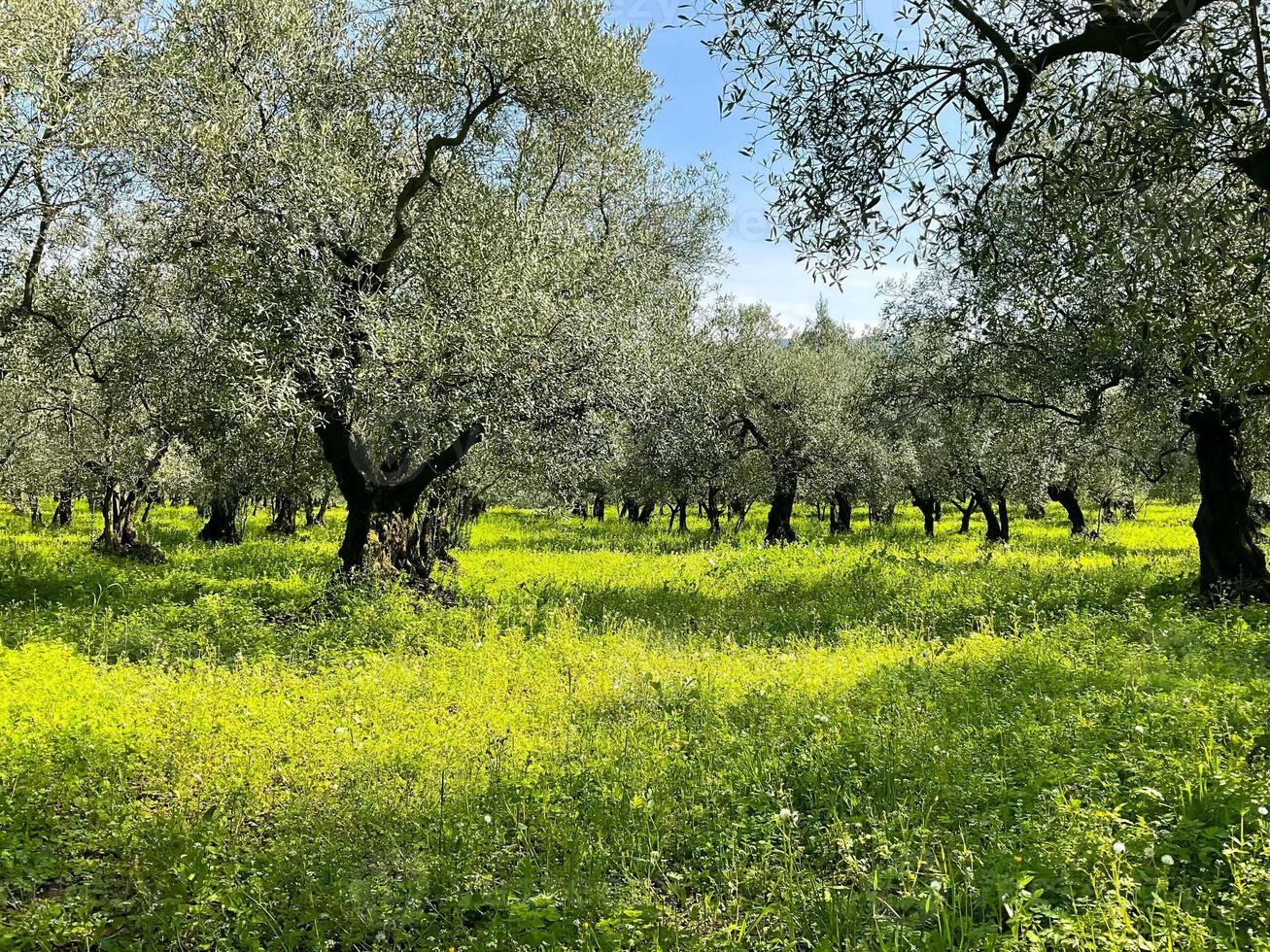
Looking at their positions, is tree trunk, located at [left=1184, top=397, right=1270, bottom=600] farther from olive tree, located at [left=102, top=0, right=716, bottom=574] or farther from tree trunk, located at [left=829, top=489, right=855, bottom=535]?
tree trunk, located at [left=829, top=489, right=855, bottom=535]

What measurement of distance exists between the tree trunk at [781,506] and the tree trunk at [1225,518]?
47.8ft

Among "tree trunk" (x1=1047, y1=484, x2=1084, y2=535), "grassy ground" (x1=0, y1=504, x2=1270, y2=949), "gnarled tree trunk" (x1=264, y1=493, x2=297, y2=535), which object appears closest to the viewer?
"grassy ground" (x1=0, y1=504, x2=1270, y2=949)

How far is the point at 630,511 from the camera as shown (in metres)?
49.8

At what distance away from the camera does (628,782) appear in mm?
6582

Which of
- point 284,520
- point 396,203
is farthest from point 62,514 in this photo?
point 396,203

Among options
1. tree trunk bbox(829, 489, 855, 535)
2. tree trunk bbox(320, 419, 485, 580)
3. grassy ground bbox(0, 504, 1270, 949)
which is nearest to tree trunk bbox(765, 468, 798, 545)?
tree trunk bbox(829, 489, 855, 535)

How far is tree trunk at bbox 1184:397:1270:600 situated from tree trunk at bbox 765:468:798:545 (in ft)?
47.8

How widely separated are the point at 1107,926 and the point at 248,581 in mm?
17180

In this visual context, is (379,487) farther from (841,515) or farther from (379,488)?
(841,515)

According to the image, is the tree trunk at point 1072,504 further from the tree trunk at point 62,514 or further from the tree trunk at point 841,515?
the tree trunk at point 62,514

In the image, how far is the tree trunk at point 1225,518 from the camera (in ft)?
46.0

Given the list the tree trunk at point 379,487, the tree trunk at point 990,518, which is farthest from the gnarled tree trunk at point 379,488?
the tree trunk at point 990,518

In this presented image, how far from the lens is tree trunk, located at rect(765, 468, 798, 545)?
2856 cm

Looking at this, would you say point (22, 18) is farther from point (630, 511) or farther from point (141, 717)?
point (630, 511)
